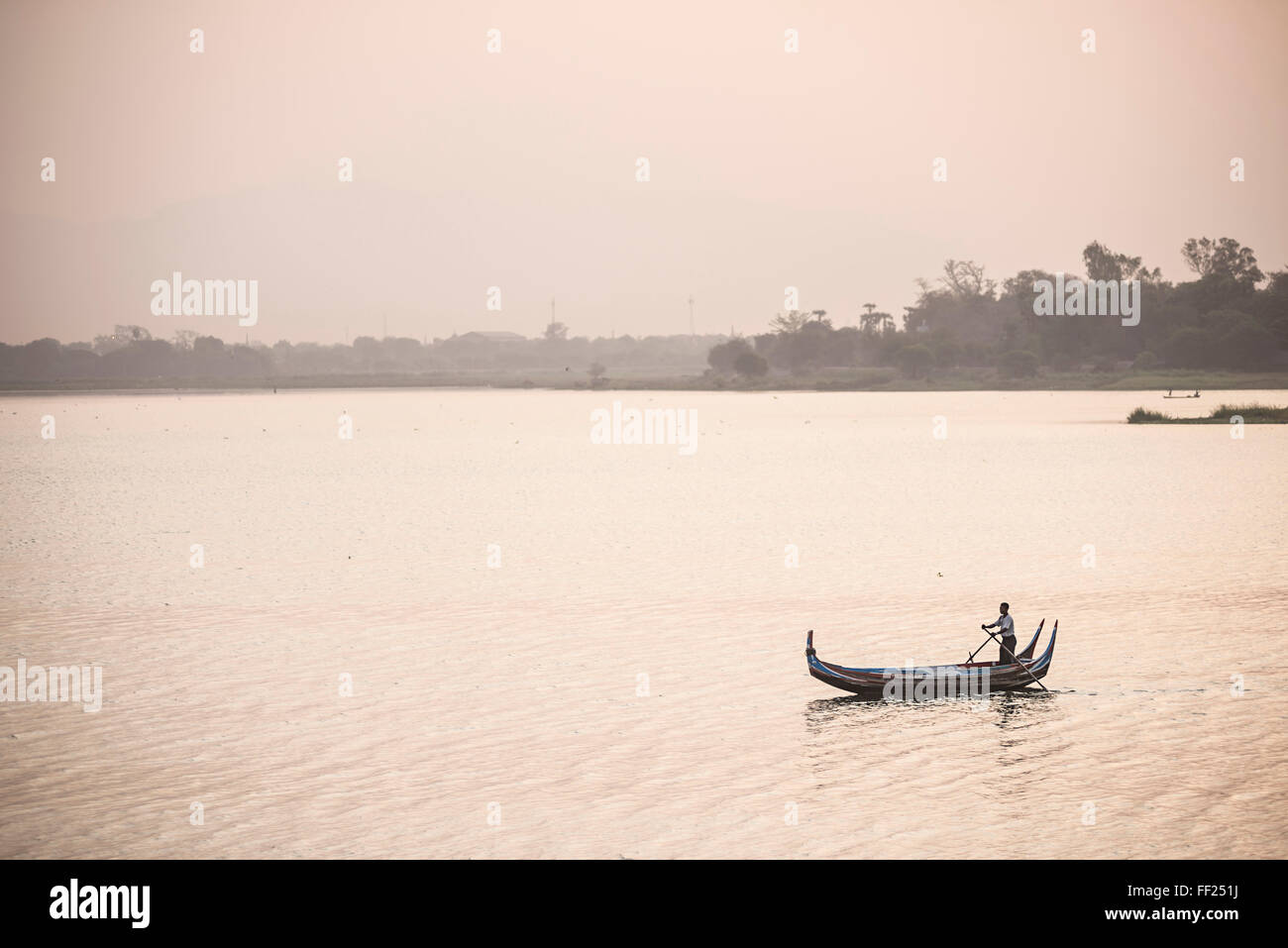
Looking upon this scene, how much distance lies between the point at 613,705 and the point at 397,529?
20.3m

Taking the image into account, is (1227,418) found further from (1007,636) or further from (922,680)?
(922,680)

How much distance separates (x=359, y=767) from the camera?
14.6 m

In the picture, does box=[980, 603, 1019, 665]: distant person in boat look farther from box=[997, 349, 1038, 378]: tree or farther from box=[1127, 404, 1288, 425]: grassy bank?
box=[997, 349, 1038, 378]: tree

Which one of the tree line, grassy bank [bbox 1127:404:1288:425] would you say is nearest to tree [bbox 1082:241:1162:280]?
the tree line

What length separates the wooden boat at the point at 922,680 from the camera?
16922mm

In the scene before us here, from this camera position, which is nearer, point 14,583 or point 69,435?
point 14,583

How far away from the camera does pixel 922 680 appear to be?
17.1 metres

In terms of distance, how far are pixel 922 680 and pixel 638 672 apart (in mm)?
4457

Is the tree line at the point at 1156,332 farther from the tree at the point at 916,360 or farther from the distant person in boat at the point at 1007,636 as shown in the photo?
the distant person in boat at the point at 1007,636

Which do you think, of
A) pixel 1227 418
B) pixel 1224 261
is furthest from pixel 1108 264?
pixel 1227 418

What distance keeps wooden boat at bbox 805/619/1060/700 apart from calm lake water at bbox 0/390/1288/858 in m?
0.33
